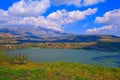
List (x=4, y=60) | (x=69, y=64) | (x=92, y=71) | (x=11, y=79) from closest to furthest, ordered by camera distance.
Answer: (x=11, y=79)
(x=92, y=71)
(x=69, y=64)
(x=4, y=60)

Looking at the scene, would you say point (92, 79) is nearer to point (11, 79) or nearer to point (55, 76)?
point (55, 76)

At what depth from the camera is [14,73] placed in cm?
2250

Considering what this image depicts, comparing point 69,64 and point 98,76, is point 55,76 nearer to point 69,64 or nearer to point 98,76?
point 98,76

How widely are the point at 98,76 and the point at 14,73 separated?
808 cm

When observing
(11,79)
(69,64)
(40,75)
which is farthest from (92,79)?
(69,64)

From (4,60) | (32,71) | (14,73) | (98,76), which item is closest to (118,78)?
(98,76)

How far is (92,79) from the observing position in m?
21.7

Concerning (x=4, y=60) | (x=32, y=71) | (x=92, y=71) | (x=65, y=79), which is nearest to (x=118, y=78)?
(x=92, y=71)

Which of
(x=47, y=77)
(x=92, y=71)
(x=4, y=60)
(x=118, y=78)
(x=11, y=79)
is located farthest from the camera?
(x=4, y=60)

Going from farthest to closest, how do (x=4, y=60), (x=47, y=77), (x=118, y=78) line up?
(x=4, y=60) → (x=118, y=78) → (x=47, y=77)

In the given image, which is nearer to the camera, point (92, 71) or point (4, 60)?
point (92, 71)

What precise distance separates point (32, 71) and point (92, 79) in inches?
235

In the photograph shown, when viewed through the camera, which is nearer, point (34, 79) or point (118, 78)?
point (34, 79)

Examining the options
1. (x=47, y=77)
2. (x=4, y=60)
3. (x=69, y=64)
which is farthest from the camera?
(x=4, y=60)
